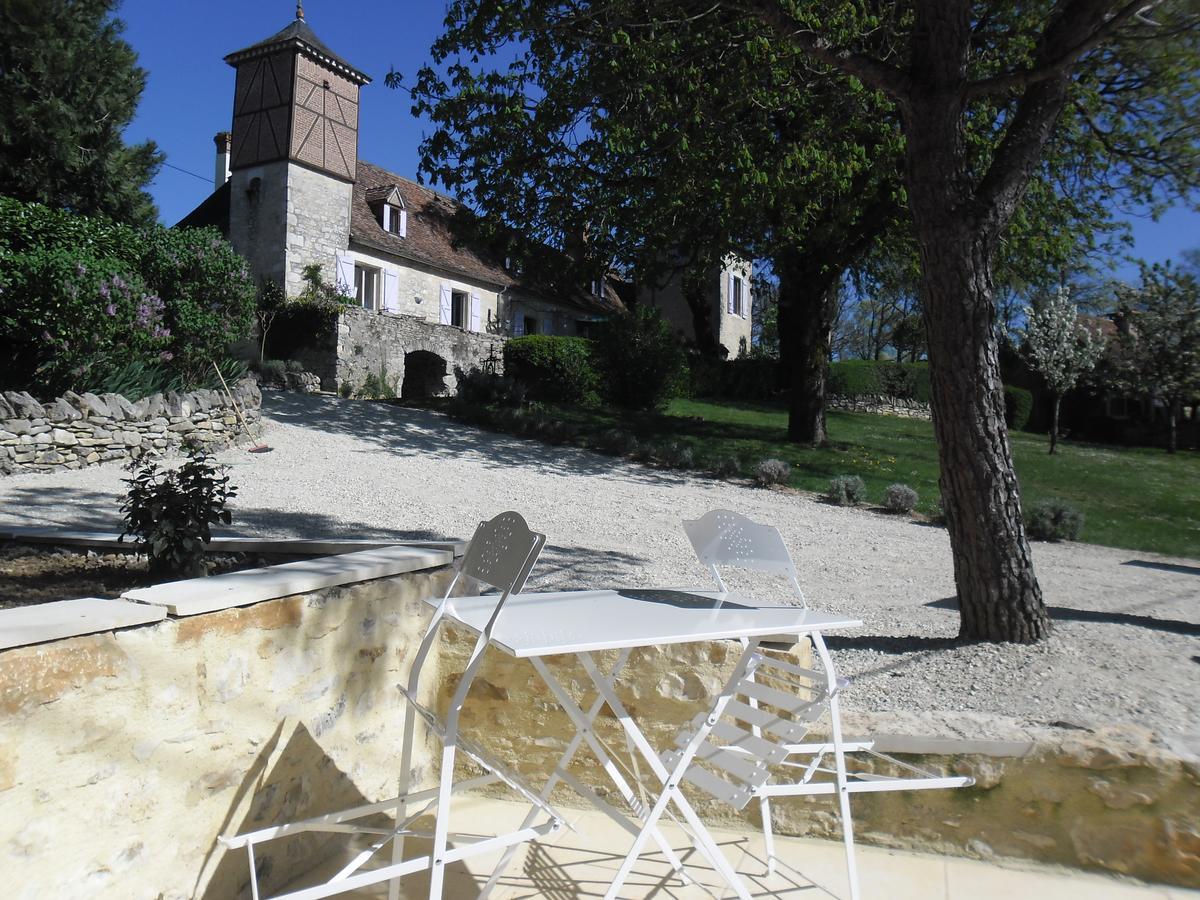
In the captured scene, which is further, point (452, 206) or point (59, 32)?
point (452, 206)

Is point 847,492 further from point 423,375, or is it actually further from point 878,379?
point 878,379

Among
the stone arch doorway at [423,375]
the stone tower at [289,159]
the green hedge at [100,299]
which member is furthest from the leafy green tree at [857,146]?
the stone tower at [289,159]

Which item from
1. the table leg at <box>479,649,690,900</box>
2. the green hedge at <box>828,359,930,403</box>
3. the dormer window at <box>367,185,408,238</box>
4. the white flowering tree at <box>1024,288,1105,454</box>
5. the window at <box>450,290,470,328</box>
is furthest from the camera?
the green hedge at <box>828,359,930,403</box>

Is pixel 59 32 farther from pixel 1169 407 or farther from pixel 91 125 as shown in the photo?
pixel 1169 407

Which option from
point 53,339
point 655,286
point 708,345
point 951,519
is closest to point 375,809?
point 951,519

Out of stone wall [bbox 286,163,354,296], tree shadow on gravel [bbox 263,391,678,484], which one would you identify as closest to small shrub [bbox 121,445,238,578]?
tree shadow on gravel [bbox 263,391,678,484]

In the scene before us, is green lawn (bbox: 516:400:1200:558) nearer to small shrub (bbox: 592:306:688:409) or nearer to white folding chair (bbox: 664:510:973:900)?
small shrub (bbox: 592:306:688:409)

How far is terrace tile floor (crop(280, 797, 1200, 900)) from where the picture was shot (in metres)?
2.55

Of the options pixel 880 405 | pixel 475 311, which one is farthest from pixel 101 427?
pixel 880 405

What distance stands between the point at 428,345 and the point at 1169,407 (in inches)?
835

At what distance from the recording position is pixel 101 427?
9.84 m

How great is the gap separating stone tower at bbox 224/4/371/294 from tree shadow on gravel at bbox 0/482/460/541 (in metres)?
13.6

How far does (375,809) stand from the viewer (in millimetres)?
2295

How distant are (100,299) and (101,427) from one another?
1.43 metres
